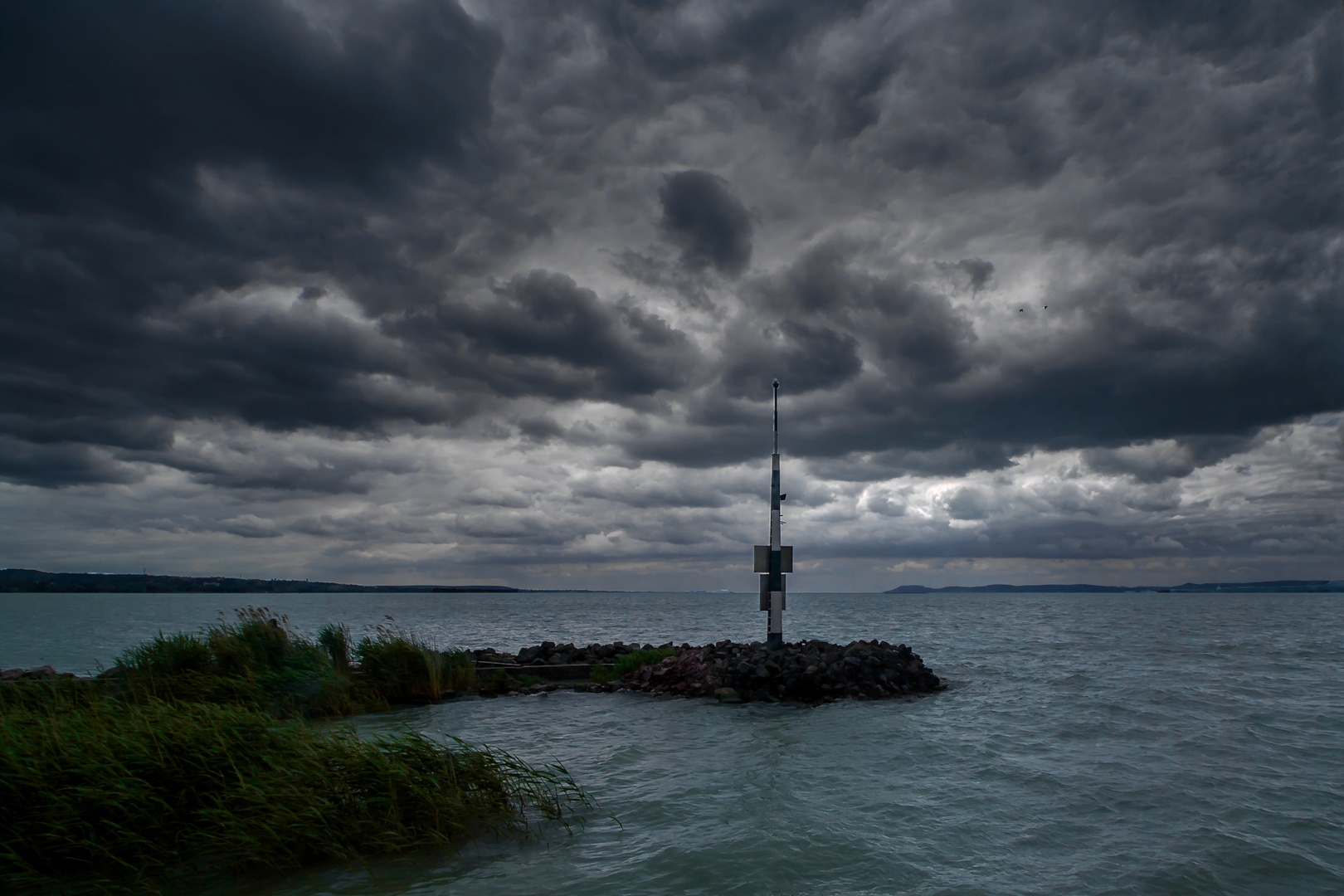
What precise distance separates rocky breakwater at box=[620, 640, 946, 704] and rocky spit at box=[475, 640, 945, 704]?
2 cm

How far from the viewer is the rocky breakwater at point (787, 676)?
60.8 ft

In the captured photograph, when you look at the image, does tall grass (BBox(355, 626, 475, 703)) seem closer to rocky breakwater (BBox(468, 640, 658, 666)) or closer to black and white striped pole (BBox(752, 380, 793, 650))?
rocky breakwater (BBox(468, 640, 658, 666))

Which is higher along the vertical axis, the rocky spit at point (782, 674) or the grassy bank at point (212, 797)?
the grassy bank at point (212, 797)

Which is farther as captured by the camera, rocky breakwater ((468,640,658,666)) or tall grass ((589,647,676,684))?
rocky breakwater ((468,640,658,666))

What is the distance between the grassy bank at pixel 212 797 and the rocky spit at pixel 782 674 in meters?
9.65

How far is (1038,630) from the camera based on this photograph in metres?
51.7

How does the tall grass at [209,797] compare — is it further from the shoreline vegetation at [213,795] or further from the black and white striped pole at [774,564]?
the black and white striped pole at [774,564]

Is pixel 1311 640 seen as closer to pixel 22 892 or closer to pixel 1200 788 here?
pixel 1200 788

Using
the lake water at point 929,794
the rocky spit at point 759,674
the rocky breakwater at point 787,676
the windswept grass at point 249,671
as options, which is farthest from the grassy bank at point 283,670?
the rocky breakwater at point 787,676

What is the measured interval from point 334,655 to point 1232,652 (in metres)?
37.9

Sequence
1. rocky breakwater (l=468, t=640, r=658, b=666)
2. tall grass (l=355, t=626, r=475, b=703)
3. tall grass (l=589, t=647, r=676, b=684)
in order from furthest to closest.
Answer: rocky breakwater (l=468, t=640, r=658, b=666) < tall grass (l=589, t=647, r=676, b=684) < tall grass (l=355, t=626, r=475, b=703)

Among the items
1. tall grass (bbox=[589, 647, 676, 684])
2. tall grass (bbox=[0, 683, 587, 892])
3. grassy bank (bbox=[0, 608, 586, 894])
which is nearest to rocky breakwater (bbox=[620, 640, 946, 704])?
tall grass (bbox=[589, 647, 676, 684])

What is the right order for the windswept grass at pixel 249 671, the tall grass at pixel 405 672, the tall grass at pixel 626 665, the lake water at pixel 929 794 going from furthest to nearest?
the tall grass at pixel 626 665
the tall grass at pixel 405 672
the windswept grass at pixel 249 671
the lake water at pixel 929 794

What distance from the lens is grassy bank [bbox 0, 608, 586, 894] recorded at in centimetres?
657
